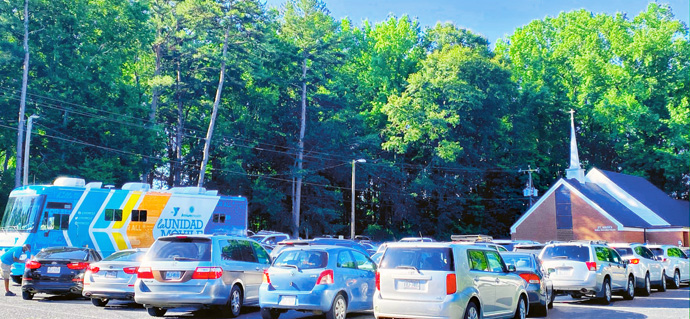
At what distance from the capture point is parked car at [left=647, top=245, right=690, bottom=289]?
27.4 metres

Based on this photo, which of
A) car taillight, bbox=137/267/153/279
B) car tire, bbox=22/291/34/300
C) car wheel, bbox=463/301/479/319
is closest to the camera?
car wheel, bbox=463/301/479/319

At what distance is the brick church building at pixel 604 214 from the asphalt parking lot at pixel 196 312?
3549 centimetres

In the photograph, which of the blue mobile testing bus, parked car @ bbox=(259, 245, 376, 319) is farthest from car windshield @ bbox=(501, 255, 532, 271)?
the blue mobile testing bus

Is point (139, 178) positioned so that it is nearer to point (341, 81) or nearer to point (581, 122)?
point (341, 81)

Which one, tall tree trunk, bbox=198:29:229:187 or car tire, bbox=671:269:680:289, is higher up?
tall tree trunk, bbox=198:29:229:187

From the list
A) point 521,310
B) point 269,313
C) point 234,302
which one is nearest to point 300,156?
point 234,302

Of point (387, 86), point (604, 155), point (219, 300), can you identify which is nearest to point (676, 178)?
point (604, 155)

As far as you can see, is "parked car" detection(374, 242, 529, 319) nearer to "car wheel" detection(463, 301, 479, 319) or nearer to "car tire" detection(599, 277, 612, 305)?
"car wheel" detection(463, 301, 479, 319)

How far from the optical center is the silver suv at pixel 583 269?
19.0m

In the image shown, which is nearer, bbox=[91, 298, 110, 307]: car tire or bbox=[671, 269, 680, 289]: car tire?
bbox=[91, 298, 110, 307]: car tire

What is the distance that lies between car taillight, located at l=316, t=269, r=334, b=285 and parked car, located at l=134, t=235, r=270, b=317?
2.28 m

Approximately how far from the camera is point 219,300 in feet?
48.1

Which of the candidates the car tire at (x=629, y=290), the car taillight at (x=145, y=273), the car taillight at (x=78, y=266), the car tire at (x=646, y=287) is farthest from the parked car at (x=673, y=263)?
the car taillight at (x=78, y=266)

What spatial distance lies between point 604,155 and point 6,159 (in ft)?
187
